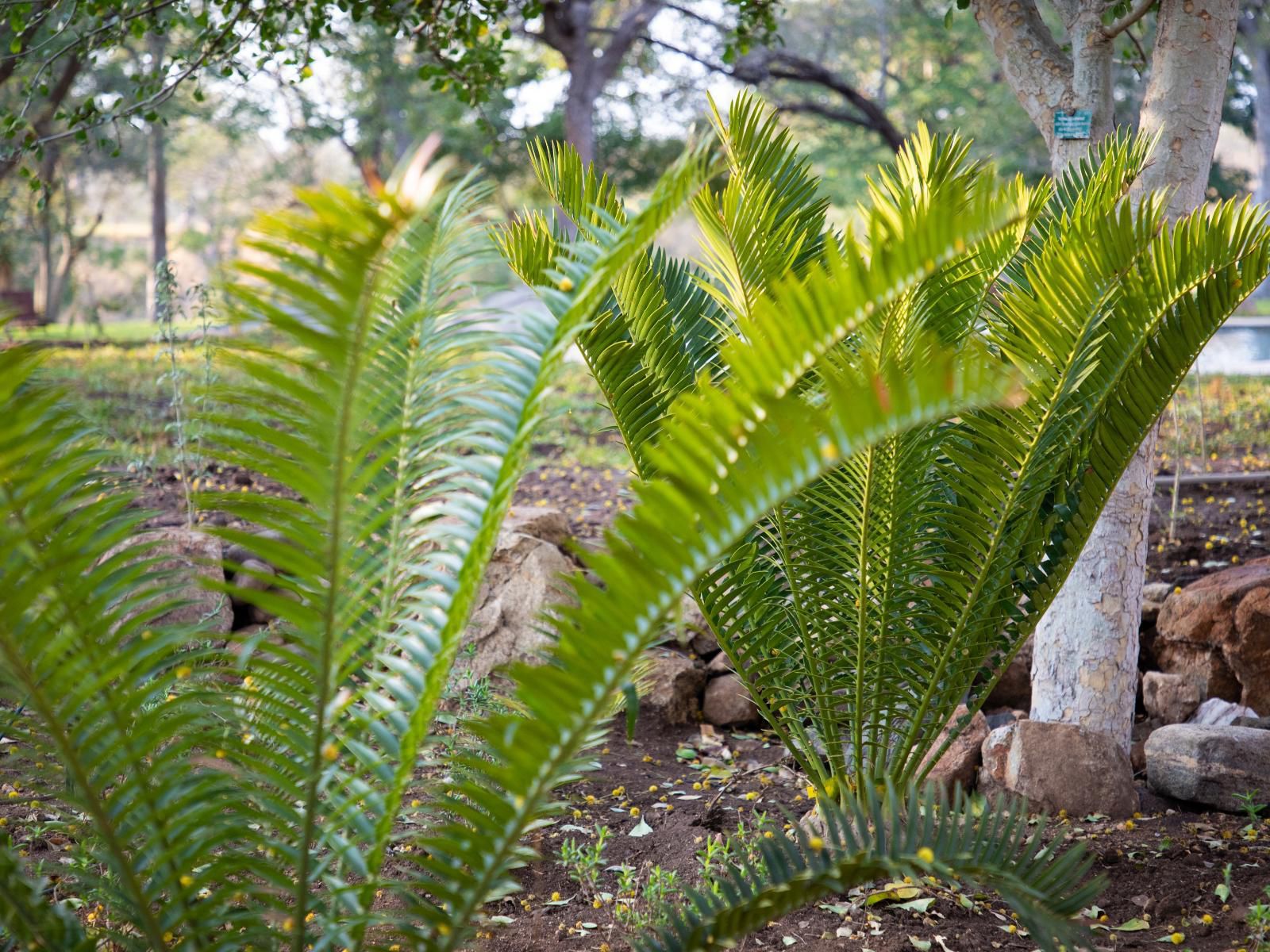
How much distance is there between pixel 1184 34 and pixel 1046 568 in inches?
75.5

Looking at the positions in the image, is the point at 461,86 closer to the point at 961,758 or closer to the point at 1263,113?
the point at 961,758

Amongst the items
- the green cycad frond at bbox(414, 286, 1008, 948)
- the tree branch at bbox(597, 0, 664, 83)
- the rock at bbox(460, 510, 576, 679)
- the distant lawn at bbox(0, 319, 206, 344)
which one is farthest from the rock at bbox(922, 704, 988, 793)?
the distant lawn at bbox(0, 319, 206, 344)

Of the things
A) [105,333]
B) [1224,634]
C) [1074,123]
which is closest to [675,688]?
[1224,634]

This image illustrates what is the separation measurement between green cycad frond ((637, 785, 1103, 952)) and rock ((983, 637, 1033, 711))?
8.34ft

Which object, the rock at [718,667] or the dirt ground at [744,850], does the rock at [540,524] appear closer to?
the rock at [718,667]

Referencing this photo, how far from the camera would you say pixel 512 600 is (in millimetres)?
4266

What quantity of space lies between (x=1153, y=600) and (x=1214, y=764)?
4.71 feet

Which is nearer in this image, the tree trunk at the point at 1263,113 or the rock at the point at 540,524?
the rock at the point at 540,524

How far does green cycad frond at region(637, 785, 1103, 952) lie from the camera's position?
5.56 feet

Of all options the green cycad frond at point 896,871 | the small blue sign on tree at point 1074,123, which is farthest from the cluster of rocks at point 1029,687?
the small blue sign on tree at point 1074,123

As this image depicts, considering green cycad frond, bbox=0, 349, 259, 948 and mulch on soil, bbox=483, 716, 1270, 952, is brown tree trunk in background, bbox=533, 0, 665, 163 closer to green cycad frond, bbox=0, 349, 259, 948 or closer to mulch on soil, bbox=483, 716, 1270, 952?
mulch on soil, bbox=483, 716, 1270, 952

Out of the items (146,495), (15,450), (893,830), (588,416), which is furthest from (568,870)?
(588,416)

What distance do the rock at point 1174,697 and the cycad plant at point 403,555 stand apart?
8.05 feet

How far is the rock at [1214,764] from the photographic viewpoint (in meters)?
3.20
